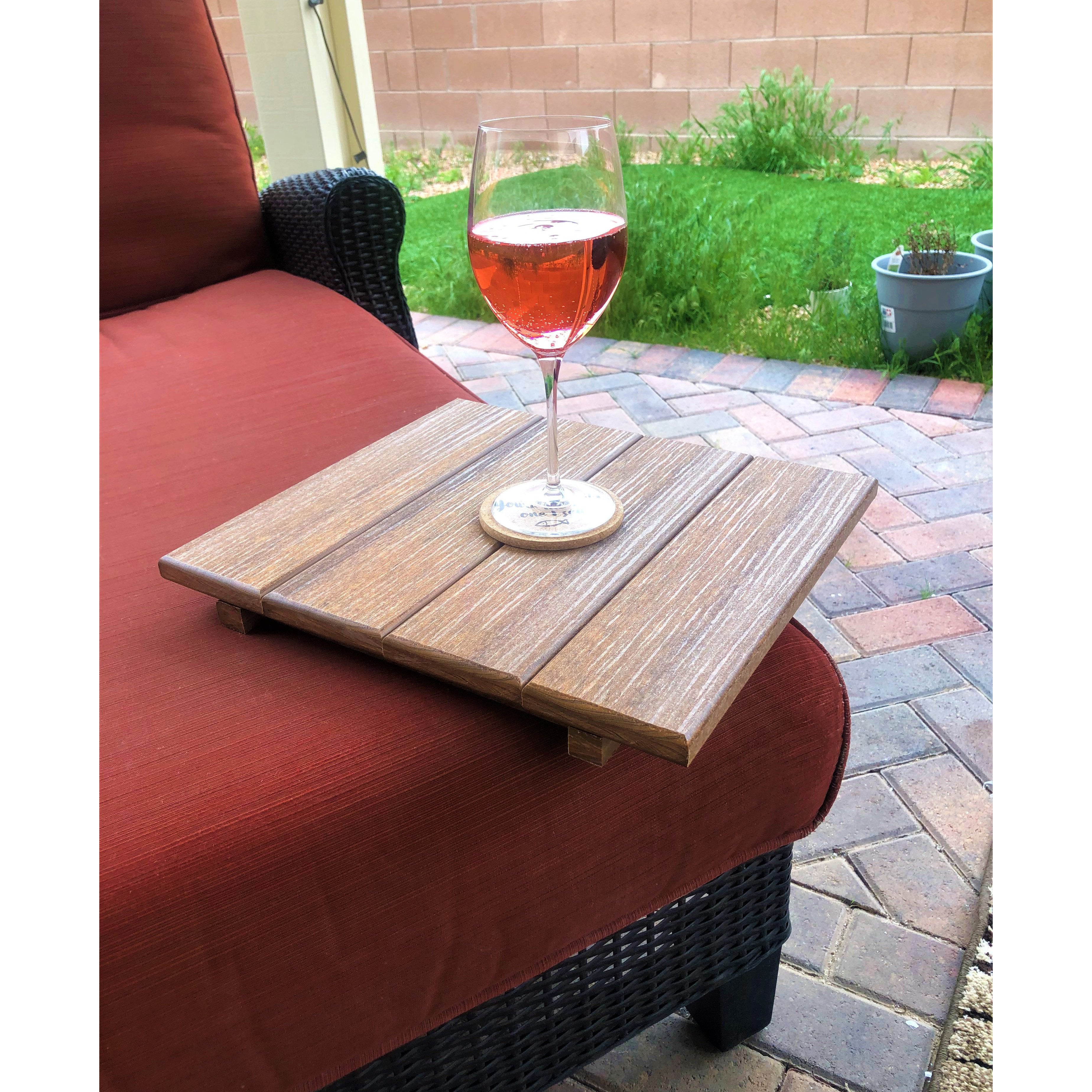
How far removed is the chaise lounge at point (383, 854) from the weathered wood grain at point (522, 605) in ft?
0.31

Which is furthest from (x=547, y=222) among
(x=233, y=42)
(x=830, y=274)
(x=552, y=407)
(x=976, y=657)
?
(x=233, y=42)

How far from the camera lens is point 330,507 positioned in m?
1.01

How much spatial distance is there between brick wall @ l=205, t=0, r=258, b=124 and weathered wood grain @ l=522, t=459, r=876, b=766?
5.94 metres

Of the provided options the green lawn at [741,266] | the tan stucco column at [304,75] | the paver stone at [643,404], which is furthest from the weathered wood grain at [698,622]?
the tan stucco column at [304,75]

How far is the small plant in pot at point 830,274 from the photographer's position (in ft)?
11.4

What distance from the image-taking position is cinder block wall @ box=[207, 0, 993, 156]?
17.0 feet

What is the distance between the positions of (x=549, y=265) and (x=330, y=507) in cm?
35

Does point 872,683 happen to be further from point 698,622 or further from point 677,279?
point 677,279

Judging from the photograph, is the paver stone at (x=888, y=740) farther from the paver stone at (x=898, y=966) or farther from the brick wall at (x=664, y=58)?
the brick wall at (x=664, y=58)

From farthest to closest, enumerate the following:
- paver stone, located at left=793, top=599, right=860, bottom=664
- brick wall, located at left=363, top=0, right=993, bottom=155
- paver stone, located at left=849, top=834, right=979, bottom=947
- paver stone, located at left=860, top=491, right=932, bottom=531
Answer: brick wall, located at left=363, top=0, right=993, bottom=155, paver stone, located at left=860, top=491, right=932, bottom=531, paver stone, located at left=793, top=599, right=860, bottom=664, paver stone, located at left=849, top=834, right=979, bottom=947

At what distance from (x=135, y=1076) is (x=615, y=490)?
635 mm

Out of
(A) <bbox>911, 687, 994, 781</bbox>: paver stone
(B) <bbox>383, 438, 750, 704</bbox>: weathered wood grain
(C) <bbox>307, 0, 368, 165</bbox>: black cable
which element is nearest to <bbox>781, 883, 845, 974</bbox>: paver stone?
(A) <bbox>911, 687, 994, 781</bbox>: paver stone

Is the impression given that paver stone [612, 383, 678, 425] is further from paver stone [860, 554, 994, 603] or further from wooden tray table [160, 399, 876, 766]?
wooden tray table [160, 399, 876, 766]
